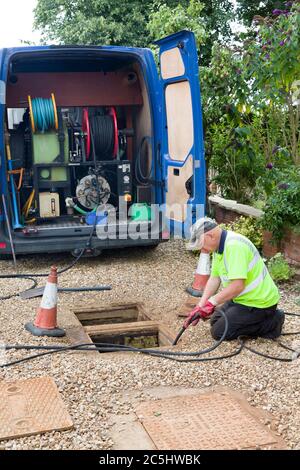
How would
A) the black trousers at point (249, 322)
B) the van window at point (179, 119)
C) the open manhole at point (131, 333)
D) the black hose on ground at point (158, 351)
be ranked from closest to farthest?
the black hose on ground at point (158, 351) < the black trousers at point (249, 322) < the open manhole at point (131, 333) < the van window at point (179, 119)

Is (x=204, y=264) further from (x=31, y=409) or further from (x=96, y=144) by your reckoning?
(x=31, y=409)

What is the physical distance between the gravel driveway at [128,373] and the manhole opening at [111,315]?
12 cm

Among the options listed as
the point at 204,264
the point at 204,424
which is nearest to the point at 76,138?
the point at 204,264

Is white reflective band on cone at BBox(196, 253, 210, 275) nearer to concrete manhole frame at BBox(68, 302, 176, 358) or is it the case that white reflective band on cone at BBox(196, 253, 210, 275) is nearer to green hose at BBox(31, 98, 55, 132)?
concrete manhole frame at BBox(68, 302, 176, 358)

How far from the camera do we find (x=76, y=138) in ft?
26.1

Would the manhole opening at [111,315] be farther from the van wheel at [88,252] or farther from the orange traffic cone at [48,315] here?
the van wheel at [88,252]

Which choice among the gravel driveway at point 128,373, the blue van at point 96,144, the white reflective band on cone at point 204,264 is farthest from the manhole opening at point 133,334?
the blue van at point 96,144

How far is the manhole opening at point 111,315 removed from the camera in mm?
5961

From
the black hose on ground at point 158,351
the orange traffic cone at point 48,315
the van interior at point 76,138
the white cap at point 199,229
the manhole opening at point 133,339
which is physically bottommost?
the manhole opening at point 133,339

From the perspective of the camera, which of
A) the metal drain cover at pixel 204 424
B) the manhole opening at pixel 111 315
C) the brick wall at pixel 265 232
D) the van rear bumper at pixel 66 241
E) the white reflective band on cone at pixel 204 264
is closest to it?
the metal drain cover at pixel 204 424

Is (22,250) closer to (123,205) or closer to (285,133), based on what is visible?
(123,205)

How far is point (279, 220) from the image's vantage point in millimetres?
6809

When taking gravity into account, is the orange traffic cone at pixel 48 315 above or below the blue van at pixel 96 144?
below

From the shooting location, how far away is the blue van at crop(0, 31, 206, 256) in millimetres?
7055
